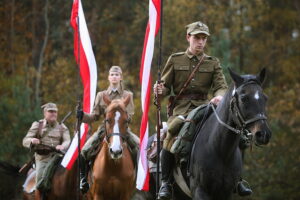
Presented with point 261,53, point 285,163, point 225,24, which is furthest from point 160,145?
point 261,53

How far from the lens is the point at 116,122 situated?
14336mm

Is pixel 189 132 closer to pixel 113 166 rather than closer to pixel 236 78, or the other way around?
pixel 236 78

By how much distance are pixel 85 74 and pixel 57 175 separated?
361 centimetres

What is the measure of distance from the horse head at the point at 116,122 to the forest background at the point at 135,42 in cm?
1656

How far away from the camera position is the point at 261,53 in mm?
42969

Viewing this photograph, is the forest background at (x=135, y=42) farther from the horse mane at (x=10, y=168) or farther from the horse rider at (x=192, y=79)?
the horse rider at (x=192, y=79)

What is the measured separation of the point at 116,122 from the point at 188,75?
2.04 meters

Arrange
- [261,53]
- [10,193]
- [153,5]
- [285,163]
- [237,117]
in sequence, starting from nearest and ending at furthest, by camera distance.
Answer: [237,117] → [153,5] → [10,193] → [285,163] → [261,53]

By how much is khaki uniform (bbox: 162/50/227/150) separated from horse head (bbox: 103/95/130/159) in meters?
1.55

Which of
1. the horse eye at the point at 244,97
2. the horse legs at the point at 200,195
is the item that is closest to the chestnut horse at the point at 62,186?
the horse legs at the point at 200,195

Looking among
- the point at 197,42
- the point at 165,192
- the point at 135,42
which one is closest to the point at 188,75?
the point at 197,42

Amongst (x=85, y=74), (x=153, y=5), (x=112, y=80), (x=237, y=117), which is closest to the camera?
(x=237, y=117)

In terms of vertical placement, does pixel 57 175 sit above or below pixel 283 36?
below

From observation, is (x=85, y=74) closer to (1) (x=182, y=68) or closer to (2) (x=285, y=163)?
(1) (x=182, y=68)
